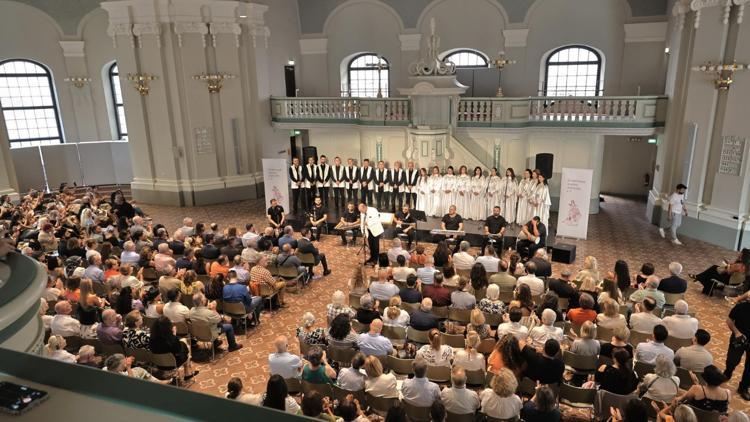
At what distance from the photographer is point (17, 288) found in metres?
2.91

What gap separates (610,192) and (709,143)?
6.72 meters

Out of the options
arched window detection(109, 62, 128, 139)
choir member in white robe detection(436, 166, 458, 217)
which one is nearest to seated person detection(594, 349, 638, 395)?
choir member in white robe detection(436, 166, 458, 217)

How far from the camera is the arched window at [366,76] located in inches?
873

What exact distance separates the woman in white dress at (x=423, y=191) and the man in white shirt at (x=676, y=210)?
6.36 m

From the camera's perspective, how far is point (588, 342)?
6.45 metres

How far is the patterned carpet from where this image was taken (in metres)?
8.05

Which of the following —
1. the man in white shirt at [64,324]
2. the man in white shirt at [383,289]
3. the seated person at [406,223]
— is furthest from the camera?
the seated person at [406,223]

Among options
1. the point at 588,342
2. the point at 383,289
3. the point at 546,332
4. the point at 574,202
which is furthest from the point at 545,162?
the point at 588,342

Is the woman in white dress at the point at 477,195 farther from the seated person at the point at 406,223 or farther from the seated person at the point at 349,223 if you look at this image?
the seated person at the point at 349,223

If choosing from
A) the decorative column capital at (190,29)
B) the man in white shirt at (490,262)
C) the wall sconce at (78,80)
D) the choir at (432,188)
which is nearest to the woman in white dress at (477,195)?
the choir at (432,188)

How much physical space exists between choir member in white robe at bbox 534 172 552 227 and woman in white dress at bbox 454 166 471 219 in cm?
196

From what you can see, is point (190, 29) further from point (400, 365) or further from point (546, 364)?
point (546, 364)

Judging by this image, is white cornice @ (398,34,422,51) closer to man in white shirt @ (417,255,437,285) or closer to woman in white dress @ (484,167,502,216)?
woman in white dress @ (484,167,502,216)

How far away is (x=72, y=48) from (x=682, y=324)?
2224 centimetres
